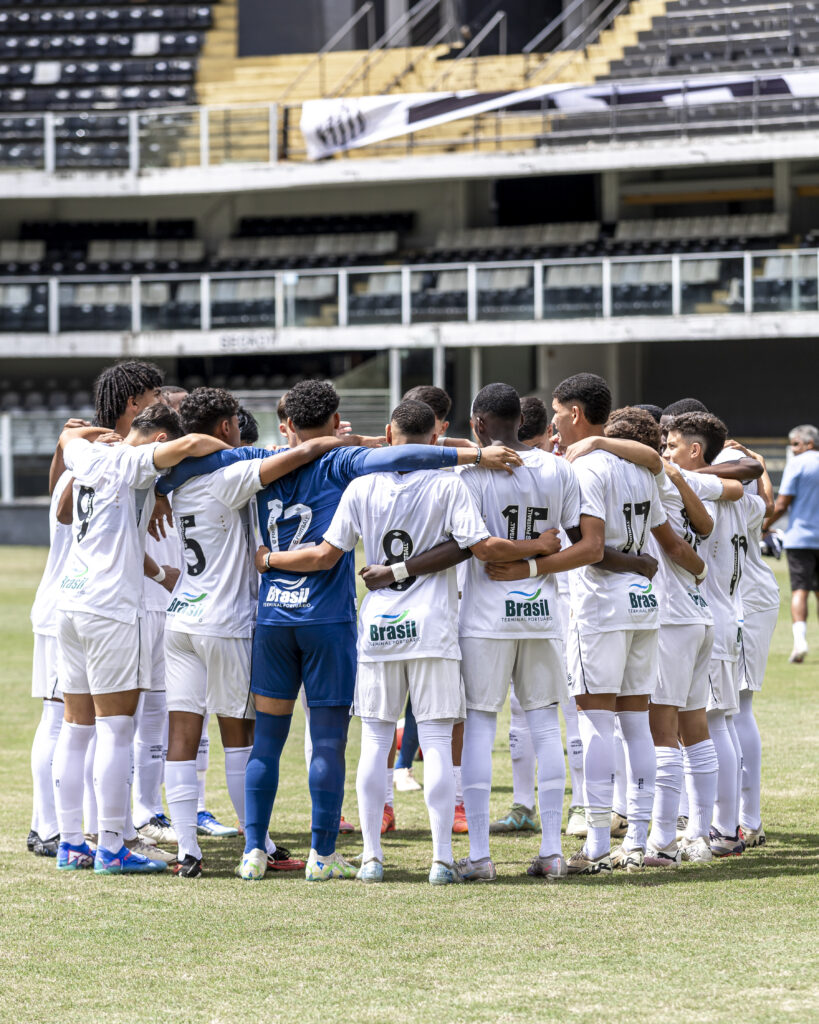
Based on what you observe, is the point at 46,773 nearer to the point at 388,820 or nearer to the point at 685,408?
the point at 388,820

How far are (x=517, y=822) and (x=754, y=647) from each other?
141 cm

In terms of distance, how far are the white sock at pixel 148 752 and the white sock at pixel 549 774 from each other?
193 centimetres

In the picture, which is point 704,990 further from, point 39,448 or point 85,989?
point 39,448

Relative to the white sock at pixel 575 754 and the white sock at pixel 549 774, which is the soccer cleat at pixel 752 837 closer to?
the white sock at pixel 575 754

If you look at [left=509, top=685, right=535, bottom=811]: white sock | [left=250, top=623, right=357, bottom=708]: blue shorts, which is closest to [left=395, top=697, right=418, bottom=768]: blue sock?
[left=509, top=685, right=535, bottom=811]: white sock

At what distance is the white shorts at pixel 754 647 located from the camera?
21.2 ft

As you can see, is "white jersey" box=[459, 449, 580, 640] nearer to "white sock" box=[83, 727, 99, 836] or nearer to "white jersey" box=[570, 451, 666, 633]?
"white jersey" box=[570, 451, 666, 633]

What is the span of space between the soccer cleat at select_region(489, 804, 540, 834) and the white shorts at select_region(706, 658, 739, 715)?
46.0 inches

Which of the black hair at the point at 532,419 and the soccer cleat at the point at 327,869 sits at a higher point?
the black hair at the point at 532,419

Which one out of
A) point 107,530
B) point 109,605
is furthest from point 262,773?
point 107,530

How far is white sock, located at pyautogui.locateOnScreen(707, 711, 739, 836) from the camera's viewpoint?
6195 mm

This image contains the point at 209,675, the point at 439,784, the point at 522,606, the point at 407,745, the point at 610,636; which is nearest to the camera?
the point at 439,784

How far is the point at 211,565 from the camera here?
5.89m

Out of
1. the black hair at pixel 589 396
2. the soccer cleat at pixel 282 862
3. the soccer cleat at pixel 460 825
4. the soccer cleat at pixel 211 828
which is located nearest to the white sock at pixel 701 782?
the soccer cleat at pixel 460 825
